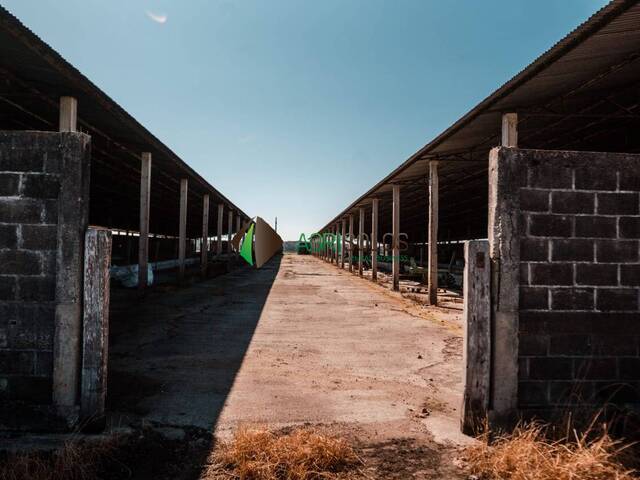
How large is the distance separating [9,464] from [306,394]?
Answer: 8.73 feet

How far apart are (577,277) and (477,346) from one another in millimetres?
1169

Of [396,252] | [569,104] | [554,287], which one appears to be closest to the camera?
[554,287]

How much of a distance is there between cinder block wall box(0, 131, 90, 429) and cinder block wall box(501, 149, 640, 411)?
4026mm

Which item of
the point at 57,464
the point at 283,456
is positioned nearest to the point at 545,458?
the point at 283,456

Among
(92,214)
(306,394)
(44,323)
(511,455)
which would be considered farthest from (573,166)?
(92,214)

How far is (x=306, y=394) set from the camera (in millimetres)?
4531

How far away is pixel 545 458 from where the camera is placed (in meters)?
2.92

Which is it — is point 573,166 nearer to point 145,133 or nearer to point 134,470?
point 134,470

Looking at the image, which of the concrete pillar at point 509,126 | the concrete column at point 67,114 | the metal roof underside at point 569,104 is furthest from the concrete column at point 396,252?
the concrete column at point 67,114

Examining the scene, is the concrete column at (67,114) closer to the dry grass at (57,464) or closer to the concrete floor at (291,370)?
the concrete floor at (291,370)

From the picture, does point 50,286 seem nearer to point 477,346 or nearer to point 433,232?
point 477,346

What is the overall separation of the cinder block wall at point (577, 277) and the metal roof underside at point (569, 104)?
256 cm

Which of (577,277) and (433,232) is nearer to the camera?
(577,277)

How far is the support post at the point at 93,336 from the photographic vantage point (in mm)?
3463
